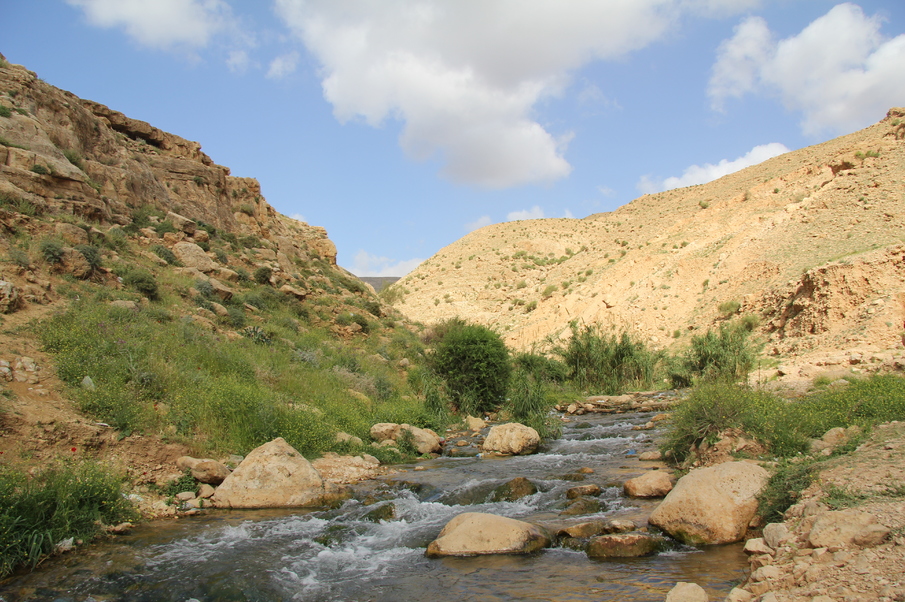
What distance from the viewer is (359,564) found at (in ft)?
19.3

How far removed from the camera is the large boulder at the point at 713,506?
18.5 ft

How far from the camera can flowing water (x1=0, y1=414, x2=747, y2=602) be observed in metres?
4.89

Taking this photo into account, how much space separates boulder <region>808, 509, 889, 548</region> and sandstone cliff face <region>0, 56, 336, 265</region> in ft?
57.1

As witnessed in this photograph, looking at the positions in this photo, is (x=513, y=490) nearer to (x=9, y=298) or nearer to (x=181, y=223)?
(x=9, y=298)

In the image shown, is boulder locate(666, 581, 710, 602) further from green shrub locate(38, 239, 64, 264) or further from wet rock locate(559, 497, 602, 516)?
green shrub locate(38, 239, 64, 264)

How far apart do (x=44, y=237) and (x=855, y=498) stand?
17213 millimetres

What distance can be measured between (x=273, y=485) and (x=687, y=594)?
20.1ft

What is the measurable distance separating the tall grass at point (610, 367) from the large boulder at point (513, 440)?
1109 centimetres

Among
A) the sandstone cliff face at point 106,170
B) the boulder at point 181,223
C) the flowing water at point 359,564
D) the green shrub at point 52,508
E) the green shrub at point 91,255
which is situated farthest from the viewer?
the boulder at point 181,223

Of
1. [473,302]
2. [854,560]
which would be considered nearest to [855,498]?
[854,560]

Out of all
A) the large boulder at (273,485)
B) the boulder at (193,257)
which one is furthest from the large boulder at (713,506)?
the boulder at (193,257)

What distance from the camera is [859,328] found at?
17672 mm

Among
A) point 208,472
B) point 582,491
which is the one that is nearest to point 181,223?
point 208,472

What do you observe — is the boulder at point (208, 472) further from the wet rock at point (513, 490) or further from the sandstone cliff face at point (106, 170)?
the sandstone cliff face at point (106, 170)
